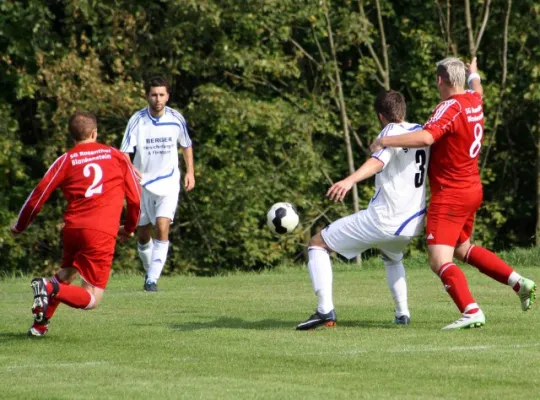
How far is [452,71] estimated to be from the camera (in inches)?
374

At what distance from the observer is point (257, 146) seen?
2411 centimetres

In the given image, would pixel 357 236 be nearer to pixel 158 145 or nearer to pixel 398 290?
pixel 398 290

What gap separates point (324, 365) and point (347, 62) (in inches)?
705

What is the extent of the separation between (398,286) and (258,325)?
1.16 m

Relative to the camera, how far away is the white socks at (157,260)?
1370 centimetres

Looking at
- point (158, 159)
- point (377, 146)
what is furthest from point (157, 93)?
point (377, 146)

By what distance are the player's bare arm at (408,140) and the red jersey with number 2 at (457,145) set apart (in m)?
0.24

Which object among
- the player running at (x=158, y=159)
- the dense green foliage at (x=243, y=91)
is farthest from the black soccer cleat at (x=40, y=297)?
the dense green foliage at (x=243, y=91)

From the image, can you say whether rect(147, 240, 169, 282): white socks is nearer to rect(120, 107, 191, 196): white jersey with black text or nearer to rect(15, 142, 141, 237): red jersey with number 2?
rect(120, 107, 191, 196): white jersey with black text

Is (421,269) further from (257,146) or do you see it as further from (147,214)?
(257,146)

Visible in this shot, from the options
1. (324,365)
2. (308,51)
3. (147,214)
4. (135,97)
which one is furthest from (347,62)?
(324,365)

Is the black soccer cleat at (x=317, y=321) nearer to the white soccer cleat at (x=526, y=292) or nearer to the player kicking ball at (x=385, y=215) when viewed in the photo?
the player kicking ball at (x=385, y=215)

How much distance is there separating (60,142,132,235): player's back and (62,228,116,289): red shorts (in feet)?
0.18

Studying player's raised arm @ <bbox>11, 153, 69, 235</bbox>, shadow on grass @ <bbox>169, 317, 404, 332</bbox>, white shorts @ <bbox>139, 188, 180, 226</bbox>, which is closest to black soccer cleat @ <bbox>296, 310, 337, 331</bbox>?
shadow on grass @ <bbox>169, 317, 404, 332</bbox>
